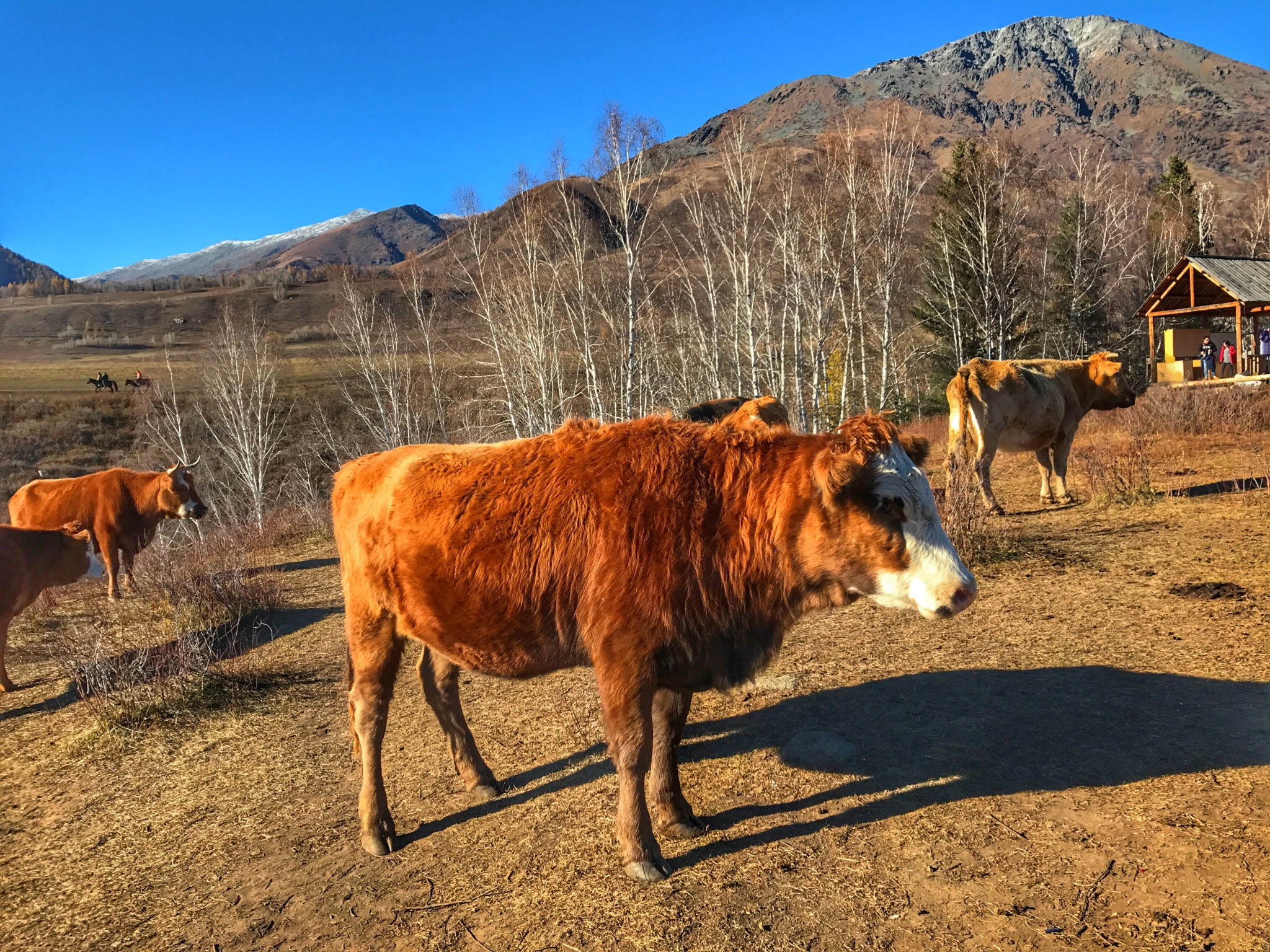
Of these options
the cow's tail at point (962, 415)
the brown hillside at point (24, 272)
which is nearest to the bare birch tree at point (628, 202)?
the cow's tail at point (962, 415)

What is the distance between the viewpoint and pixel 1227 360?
28438 millimetres

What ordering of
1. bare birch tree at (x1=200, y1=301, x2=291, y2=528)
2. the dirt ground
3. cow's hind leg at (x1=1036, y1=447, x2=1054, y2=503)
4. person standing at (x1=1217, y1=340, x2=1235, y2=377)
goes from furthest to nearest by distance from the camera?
1. bare birch tree at (x1=200, y1=301, x2=291, y2=528)
2. person standing at (x1=1217, y1=340, x2=1235, y2=377)
3. cow's hind leg at (x1=1036, y1=447, x2=1054, y2=503)
4. the dirt ground

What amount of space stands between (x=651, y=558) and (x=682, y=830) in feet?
4.72

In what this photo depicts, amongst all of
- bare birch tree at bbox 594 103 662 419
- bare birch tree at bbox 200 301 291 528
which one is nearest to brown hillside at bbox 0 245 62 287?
bare birch tree at bbox 200 301 291 528

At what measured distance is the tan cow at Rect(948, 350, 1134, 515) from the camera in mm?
10742

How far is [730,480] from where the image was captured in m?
3.47

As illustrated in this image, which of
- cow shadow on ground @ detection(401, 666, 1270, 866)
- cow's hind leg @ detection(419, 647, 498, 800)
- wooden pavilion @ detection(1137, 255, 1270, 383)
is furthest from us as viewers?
wooden pavilion @ detection(1137, 255, 1270, 383)

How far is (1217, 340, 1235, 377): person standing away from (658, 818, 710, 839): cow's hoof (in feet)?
108

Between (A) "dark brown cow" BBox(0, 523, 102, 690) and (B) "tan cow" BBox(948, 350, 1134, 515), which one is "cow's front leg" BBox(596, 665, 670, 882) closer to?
(A) "dark brown cow" BBox(0, 523, 102, 690)

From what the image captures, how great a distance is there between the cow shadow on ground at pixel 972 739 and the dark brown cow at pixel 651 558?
728 mm

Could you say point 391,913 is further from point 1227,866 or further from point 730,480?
point 1227,866

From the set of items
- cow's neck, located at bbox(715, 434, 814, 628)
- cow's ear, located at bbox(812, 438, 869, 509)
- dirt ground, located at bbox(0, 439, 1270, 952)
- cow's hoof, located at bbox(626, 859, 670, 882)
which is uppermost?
cow's ear, located at bbox(812, 438, 869, 509)

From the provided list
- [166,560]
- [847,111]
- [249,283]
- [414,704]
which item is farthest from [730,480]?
[249,283]

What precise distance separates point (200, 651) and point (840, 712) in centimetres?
578
